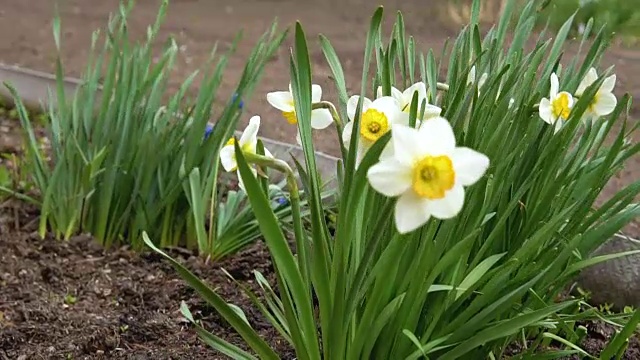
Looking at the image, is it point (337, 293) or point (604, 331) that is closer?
point (337, 293)

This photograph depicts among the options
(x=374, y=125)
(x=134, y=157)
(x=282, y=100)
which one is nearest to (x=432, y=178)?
(x=374, y=125)

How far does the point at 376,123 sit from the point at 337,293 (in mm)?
246

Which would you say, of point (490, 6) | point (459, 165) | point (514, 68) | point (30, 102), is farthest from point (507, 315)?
point (490, 6)

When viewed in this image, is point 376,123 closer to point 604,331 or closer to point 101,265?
point 604,331

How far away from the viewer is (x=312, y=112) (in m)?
1.26

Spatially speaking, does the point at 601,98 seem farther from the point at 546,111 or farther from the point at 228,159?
the point at 228,159

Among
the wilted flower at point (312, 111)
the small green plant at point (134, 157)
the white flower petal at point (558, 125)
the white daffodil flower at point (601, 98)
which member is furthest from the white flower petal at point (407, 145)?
the small green plant at point (134, 157)

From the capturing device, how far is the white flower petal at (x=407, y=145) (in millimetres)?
902

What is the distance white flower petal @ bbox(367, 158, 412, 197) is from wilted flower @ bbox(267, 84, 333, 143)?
35 cm

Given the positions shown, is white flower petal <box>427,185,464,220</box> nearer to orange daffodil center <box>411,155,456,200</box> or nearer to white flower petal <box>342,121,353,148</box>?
orange daffodil center <box>411,155,456,200</box>

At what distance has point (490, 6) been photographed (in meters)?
5.36

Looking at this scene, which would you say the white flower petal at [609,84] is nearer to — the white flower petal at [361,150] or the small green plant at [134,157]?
the white flower petal at [361,150]

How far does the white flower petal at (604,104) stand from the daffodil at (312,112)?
1.64 feet

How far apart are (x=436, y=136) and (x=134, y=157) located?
51.6 inches
